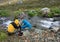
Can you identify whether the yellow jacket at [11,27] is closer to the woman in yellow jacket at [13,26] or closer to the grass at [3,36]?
the woman in yellow jacket at [13,26]

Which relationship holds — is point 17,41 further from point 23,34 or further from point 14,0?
point 14,0

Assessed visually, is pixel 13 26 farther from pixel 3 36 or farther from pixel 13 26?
pixel 3 36

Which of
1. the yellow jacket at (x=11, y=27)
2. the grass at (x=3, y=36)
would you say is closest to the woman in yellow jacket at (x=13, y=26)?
the yellow jacket at (x=11, y=27)

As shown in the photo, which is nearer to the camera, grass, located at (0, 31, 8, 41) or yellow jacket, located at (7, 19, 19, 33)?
grass, located at (0, 31, 8, 41)

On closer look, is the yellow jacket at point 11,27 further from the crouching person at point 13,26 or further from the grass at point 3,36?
the grass at point 3,36

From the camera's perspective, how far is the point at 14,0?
2489 centimetres

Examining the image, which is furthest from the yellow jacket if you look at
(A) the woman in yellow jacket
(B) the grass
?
(B) the grass

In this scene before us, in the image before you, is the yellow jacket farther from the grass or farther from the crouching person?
the grass

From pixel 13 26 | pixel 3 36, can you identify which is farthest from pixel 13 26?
pixel 3 36

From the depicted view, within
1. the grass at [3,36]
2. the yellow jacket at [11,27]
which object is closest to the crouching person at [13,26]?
the yellow jacket at [11,27]

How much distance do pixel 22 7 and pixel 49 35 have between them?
25.1 feet

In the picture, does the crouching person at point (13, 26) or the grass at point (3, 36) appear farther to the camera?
the crouching person at point (13, 26)

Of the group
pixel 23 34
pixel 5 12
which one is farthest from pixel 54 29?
pixel 5 12

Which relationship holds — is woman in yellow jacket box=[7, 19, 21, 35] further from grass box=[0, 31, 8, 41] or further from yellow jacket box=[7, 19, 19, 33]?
grass box=[0, 31, 8, 41]
